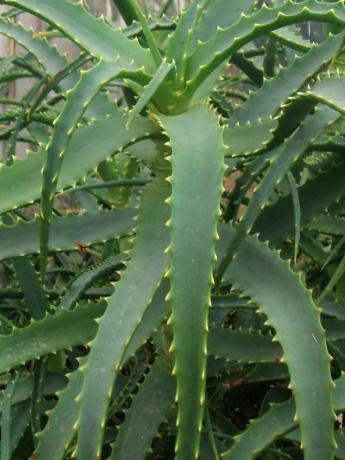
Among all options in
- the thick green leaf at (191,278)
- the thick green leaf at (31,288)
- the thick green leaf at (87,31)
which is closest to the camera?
the thick green leaf at (191,278)

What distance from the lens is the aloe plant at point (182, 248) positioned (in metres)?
0.49

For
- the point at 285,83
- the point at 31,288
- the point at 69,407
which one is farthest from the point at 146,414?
the point at 285,83

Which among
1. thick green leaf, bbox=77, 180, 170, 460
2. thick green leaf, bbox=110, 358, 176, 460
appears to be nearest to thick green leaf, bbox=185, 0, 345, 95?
thick green leaf, bbox=77, 180, 170, 460

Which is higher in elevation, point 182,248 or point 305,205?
point 305,205

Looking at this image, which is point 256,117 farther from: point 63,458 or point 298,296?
point 63,458

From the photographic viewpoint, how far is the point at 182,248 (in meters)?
0.47

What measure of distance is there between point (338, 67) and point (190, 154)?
0.30m

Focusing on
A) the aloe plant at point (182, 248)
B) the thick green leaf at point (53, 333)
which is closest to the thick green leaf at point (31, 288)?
the aloe plant at point (182, 248)

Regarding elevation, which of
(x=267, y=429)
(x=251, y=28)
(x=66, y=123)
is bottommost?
(x=267, y=429)

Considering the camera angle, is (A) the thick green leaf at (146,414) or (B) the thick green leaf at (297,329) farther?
(A) the thick green leaf at (146,414)

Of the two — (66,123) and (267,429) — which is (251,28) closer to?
(66,123)

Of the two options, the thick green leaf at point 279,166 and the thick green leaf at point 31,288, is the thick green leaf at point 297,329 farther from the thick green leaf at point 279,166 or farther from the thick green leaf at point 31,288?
the thick green leaf at point 31,288

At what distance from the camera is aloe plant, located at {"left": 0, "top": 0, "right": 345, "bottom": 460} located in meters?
0.49

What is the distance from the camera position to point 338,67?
0.75m
